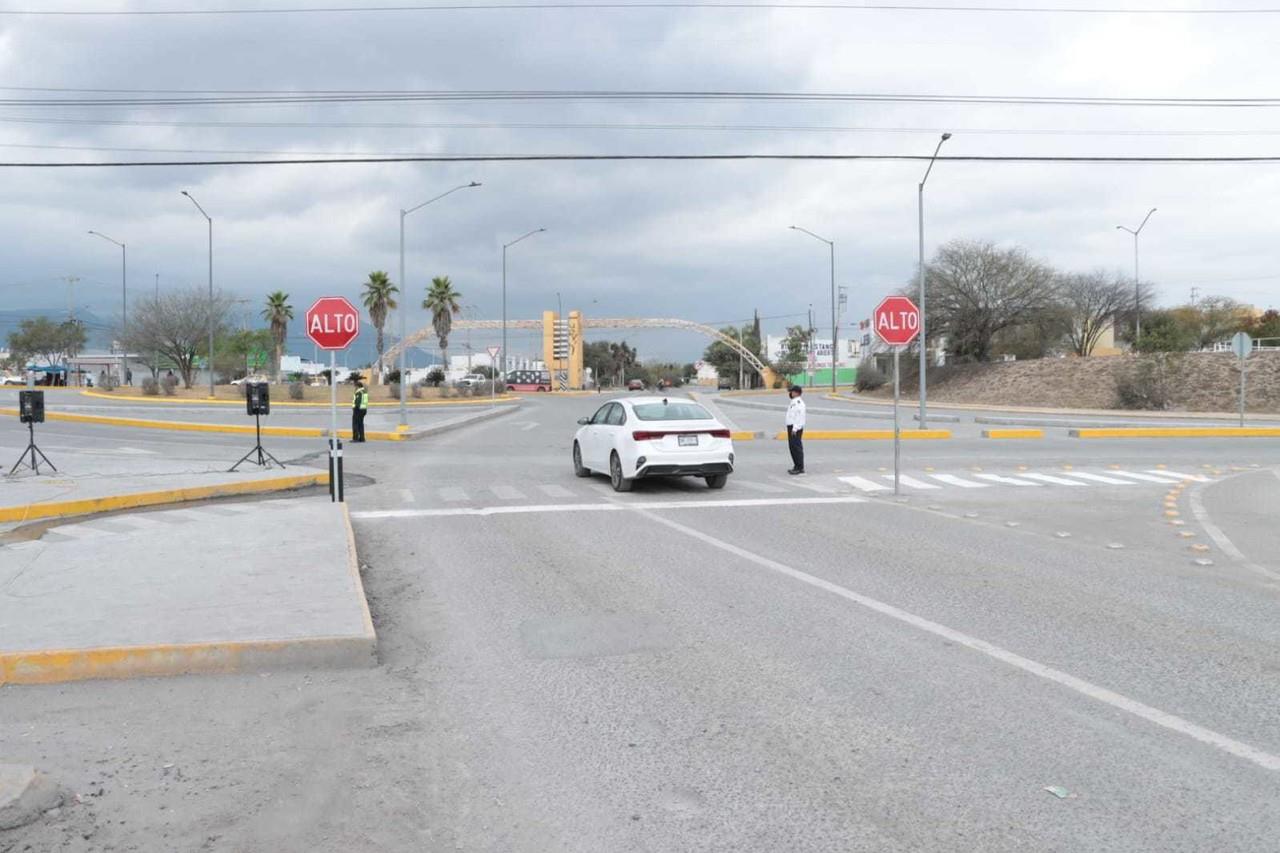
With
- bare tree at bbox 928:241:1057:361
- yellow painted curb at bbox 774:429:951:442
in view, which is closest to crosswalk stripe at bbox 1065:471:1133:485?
yellow painted curb at bbox 774:429:951:442

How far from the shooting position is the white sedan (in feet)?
52.0

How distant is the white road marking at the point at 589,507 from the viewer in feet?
45.6

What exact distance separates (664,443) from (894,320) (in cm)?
443

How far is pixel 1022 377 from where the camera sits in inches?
2370

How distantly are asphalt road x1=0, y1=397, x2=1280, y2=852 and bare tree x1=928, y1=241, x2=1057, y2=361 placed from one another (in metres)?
54.4

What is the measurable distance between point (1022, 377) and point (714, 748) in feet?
196

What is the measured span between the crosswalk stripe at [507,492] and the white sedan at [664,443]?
1.59m

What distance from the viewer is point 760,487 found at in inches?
673

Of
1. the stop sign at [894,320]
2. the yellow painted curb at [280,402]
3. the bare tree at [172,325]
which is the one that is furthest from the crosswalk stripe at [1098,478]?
the bare tree at [172,325]

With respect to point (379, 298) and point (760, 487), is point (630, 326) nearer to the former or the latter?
point (379, 298)

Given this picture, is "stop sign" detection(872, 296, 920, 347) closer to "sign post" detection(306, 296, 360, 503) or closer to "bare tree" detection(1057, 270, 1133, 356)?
"sign post" detection(306, 296, 360, 503)

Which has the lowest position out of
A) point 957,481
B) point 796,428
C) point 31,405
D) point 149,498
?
point 957,481

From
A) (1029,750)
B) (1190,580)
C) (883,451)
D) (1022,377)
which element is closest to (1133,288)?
(1022,377)

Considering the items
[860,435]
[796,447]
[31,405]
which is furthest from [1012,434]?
[31,405]
